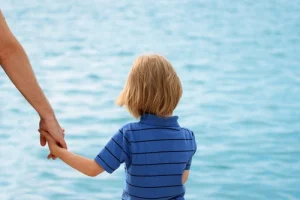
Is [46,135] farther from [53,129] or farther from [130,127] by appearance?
[130,127]

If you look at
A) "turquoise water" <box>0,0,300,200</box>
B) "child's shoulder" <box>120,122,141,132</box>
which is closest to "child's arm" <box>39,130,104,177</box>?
"child's shoulder" <box>120,122,141,132</box>

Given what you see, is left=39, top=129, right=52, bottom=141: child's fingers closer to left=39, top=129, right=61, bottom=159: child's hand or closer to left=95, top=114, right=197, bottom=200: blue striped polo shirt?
left=39, top=129, right=61, bottom=159: child's hand

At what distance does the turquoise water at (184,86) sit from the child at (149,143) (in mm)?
2126

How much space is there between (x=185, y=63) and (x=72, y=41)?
1.93 metres

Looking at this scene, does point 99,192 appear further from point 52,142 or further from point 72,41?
point 72,41

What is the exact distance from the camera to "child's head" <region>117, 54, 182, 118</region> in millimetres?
2490

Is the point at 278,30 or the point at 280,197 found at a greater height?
the point at 278,30

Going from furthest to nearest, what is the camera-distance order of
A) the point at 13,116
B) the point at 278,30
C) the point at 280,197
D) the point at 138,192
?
the point at 278,30, the point at 13,116, the point at 280,197, the point at 138,192

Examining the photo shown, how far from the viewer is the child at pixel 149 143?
2.49 meters

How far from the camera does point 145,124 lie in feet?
8.25

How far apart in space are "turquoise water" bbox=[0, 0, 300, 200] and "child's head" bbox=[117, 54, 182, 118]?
2.19 metres

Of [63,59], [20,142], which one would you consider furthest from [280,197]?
[63,59]

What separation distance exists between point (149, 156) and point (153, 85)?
0.24 metres

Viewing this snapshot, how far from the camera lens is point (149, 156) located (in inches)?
97.8
